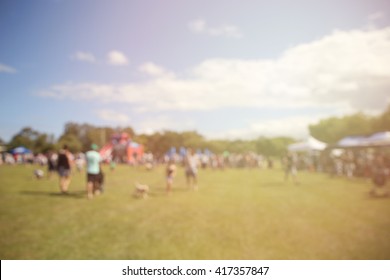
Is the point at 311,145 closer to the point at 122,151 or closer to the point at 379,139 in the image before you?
the point at 379,139

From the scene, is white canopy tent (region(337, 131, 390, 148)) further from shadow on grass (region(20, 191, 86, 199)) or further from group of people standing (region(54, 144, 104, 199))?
shadow on grass (region(20, 191, 86, 199))

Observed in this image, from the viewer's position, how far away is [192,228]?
17.5ft

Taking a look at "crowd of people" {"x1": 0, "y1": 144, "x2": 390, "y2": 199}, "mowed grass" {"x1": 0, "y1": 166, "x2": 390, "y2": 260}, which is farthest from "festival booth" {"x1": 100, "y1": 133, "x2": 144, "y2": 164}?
"mowed grass" {"x1": 0, "y1": 166, "x2": 390, "y2": 260}

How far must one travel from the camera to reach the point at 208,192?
9.60 m

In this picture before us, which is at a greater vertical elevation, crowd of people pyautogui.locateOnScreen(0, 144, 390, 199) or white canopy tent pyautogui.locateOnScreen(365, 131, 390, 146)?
white canopy tent pyautogui.locateOnScreen(365, 131, 390, 146)

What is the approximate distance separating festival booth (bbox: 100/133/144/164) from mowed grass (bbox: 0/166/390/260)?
41.6 ft

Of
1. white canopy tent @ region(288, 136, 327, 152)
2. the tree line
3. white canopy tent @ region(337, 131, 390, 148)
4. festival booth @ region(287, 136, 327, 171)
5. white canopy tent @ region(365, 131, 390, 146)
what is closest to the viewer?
the tree line

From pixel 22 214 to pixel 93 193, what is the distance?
9.22 feet

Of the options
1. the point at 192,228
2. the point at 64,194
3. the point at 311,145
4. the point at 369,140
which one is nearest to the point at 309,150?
the point at 311,145

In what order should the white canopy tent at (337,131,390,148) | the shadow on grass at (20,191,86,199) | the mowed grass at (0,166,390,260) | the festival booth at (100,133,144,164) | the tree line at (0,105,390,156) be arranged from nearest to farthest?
the mowed grass at (0,166,390,260)
the tree line at (0,105,390,156)
the shadow on grass at (20,191,86,199)
the white canopy tent at (337,131,390,148)
the festival booth at (100,133,144,164)

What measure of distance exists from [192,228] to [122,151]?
18.5m

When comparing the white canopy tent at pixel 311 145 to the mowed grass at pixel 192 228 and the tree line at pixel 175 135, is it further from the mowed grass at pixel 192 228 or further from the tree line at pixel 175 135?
the mowed grass at pixel 192 228

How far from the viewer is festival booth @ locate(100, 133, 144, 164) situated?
20.8m
